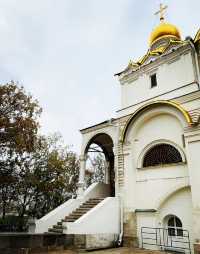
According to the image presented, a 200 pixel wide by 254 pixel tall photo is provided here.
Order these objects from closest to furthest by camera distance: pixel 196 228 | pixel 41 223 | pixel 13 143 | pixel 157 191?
pixel 196 228, pixel 157 191, pixel 41 223, pixel 13 143

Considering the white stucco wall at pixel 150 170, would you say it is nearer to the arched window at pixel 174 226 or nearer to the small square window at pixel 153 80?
the arched window at pixel 174 226

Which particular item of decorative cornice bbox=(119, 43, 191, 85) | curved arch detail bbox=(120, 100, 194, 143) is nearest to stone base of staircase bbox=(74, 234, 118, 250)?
curved arch detail bbox=(120, 100, 194, 143)

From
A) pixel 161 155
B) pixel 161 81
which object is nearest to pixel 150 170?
pixel 161 155

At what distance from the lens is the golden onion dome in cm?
1636

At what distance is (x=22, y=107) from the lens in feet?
44.0

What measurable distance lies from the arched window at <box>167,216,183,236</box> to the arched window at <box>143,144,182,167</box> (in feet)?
7.95

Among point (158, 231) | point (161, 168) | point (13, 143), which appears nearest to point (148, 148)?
point (161, 168)

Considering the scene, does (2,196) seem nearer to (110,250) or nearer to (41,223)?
(41,223)

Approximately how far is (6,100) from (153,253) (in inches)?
397

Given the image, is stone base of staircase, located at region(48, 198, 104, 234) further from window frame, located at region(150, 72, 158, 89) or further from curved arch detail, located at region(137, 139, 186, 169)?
window frame, located at region(150, 72, 158, 89)

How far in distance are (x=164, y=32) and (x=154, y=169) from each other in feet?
33.1

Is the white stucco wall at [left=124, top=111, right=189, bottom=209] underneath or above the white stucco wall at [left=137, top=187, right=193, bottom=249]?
above

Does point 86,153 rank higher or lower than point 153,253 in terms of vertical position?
higher

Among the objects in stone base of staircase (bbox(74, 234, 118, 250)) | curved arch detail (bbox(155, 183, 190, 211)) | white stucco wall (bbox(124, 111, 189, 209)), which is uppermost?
white stucco wall (bbox(124, 111, 189, 209))
